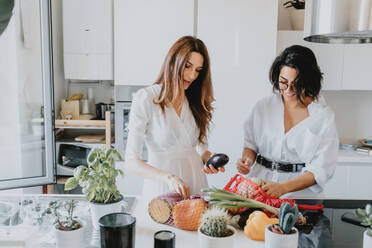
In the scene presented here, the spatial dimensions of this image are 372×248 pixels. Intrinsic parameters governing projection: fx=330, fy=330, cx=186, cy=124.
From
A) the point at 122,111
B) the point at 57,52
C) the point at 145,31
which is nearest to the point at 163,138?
the point at 122,111

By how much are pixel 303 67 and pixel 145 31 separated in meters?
1.54

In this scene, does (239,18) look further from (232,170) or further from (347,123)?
(347,123)

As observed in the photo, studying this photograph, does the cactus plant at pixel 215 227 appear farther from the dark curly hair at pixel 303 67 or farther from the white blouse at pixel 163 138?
the dark curly hair at pixel 303 67

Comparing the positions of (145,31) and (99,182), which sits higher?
(145,31)

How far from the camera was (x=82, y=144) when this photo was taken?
289 centimetres

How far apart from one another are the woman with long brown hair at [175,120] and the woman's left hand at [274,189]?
11.8 inches

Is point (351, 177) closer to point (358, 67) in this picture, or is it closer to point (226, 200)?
point (358, 67)

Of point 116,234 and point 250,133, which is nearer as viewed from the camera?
point 116,234

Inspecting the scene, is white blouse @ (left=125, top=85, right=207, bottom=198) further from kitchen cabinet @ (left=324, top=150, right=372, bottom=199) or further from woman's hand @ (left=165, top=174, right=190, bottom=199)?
kitchen cabinet @ (left=324, top=150, right=372, bottom=199)

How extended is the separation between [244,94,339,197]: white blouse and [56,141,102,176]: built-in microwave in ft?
5.30

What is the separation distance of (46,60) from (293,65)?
167 cm

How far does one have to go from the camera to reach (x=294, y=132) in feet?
5.51

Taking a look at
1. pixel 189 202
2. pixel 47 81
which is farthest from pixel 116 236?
pixel 47 81

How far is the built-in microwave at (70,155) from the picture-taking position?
2.89m
